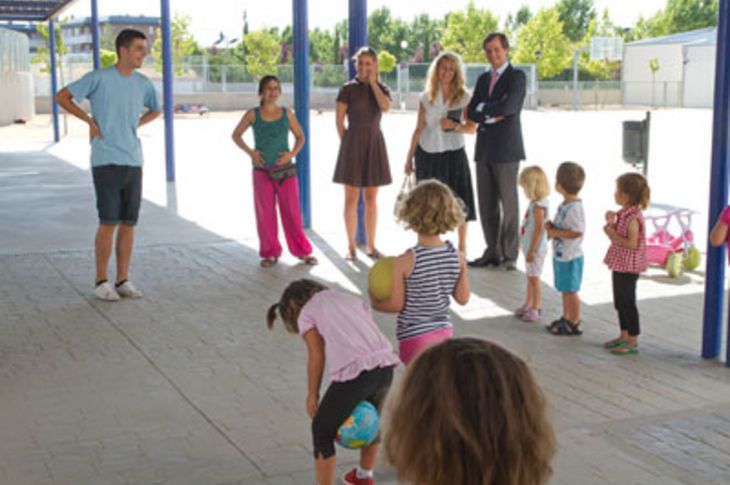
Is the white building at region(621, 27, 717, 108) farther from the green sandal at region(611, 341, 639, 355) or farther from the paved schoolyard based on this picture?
the green sandal at region(611, 341, 639, 355)

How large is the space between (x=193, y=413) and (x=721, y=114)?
314 cm

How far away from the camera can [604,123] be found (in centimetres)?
3322

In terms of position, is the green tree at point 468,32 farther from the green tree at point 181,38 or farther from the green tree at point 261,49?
the green tree at point 181,38

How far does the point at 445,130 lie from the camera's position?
324 inches

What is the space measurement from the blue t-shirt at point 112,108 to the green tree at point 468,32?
Answer: 63.7 meters

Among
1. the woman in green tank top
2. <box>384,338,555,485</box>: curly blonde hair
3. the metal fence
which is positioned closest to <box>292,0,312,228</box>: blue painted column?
the woman in green tank top

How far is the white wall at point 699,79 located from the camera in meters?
54.2

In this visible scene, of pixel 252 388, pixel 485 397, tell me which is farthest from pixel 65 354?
pixel 485 397

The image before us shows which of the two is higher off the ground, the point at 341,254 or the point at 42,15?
the point at 42,15

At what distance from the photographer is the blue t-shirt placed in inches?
279

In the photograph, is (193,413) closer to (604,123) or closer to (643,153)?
(643,153)

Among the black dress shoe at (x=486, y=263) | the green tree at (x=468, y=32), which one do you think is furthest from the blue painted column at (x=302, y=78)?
the green tree at (x=468, y=32)

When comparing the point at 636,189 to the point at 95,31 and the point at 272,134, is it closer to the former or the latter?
the point at 272,134

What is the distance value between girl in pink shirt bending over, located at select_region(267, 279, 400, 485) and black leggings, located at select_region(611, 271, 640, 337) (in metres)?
2.54
